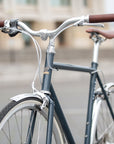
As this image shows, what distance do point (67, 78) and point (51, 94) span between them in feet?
41.0

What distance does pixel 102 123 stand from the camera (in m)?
3.27

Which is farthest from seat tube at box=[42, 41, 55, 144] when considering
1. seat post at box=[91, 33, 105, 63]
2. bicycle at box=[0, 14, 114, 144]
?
seat post at box=[91, 33, 105, 63]

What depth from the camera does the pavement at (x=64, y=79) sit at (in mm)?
6332

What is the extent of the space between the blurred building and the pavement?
424 inches

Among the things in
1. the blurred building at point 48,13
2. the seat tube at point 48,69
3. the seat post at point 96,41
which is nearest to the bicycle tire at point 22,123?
the seat tube at point 48,69

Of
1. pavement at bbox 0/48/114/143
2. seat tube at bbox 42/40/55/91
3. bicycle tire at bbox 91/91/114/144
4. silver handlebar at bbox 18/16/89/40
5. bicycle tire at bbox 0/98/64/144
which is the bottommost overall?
pavement at bbox 0/48/114/143

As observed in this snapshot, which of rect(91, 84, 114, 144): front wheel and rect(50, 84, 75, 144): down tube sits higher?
rect(50, 84, 75, 144): down tube

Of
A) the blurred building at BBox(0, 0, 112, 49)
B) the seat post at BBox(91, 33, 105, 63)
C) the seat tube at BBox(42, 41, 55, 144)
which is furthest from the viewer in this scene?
the blurred building at BBox(0, 0, 112, 49)

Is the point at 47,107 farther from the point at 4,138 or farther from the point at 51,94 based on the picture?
the point at 4,138

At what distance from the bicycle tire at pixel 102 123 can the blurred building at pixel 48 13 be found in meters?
30.6

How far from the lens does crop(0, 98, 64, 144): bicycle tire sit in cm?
201

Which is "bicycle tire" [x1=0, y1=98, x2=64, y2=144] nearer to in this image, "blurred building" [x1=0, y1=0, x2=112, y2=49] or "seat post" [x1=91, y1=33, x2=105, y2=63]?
"seat post" [x1=91, y1=33, x2=105, y2=63]

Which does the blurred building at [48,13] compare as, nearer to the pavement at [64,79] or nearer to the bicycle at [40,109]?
the pavement at [64,79]

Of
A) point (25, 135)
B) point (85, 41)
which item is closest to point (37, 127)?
point (25, 135)
